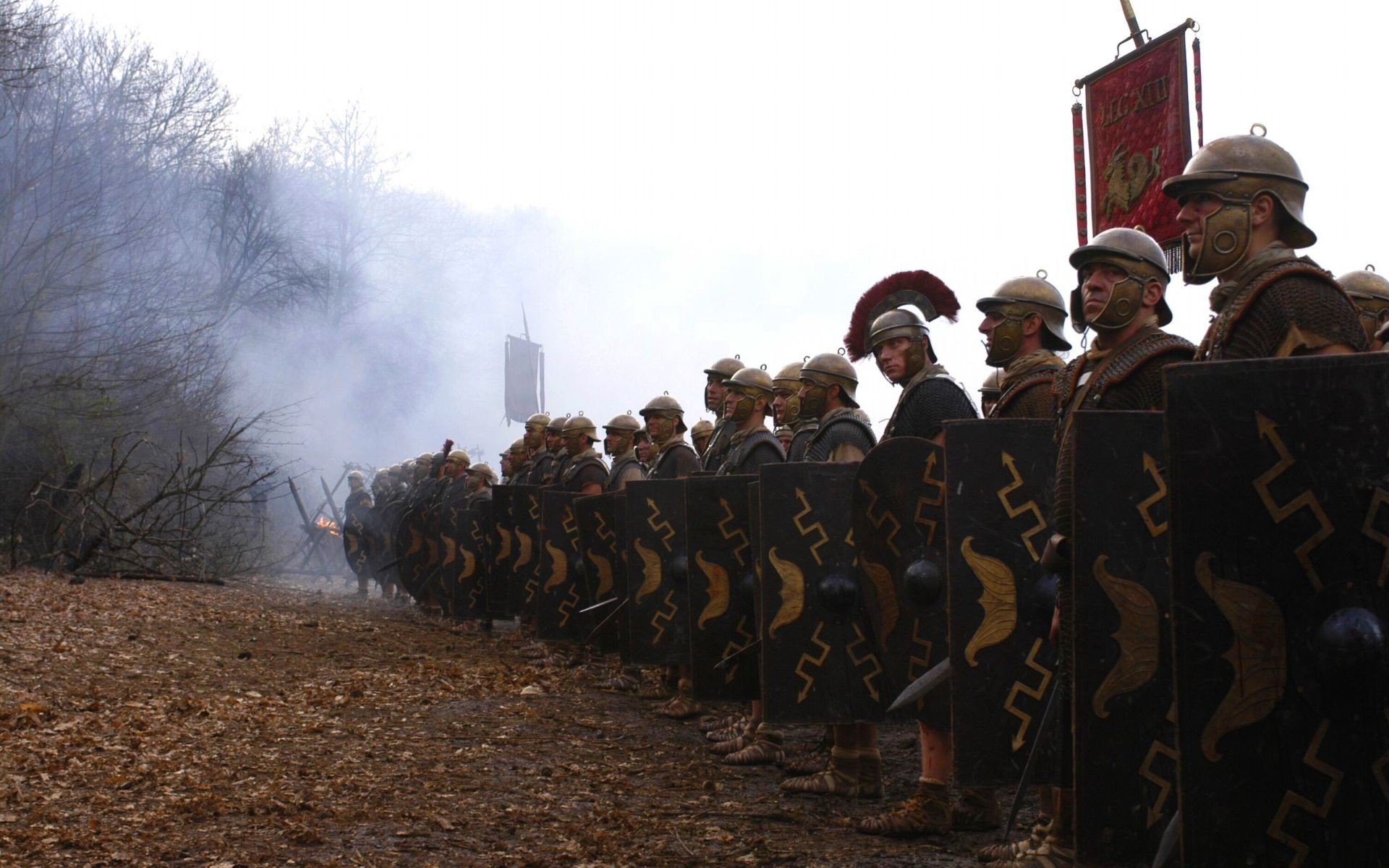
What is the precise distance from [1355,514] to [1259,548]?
0.48ft

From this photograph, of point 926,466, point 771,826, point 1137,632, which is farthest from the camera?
point 771,826

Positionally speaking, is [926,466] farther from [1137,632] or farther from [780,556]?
[1137,632]

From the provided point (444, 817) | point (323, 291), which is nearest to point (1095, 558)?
point (444, 817)

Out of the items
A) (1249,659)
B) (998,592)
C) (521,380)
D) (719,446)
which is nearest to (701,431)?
(719,446)

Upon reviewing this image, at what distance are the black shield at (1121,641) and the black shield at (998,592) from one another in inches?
26.7

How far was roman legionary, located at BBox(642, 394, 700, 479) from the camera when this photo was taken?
29.7 feet

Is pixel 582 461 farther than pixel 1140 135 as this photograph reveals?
Yes

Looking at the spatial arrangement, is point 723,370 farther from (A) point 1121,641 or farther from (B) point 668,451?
(A) point 1121,641

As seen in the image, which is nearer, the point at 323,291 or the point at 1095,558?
the point at 1095,558

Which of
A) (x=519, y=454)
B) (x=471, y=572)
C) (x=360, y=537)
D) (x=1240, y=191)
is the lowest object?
(x=471, y=572)

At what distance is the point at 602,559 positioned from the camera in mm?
8672

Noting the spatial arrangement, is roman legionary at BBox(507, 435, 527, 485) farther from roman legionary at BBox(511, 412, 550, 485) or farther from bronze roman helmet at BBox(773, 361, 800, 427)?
bronze roman helmet at BBox(773, 361, 800, 427)

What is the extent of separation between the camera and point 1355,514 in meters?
1.96

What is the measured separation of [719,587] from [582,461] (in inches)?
185
